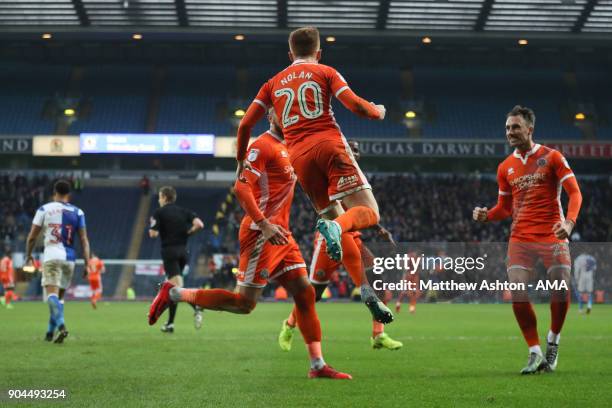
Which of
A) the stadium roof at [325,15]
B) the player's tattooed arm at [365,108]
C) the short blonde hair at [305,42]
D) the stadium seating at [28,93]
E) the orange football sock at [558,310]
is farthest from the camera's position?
the stadium seating at [28,93]

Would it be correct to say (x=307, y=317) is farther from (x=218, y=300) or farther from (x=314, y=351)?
(x=218, y=300)

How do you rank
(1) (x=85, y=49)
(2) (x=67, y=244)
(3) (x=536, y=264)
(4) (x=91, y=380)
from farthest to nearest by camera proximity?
1. (1) (x=85, y=49)
2. (2) (x=67, y=244)
3. (3) (x=536, y=264)
4. (4) (x=91, y=380)

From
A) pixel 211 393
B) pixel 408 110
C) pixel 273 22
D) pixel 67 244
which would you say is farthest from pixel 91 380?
pixel 408 110

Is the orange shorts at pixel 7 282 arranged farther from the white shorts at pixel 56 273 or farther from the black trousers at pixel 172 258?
the white shorts at pixel 56 273

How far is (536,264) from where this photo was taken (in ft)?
27.3

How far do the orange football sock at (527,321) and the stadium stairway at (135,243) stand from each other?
3256cm

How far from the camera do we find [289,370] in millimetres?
8219

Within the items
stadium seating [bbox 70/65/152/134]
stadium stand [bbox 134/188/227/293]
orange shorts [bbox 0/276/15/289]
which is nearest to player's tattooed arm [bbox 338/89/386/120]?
orange shorts [bbox 0/276/15/289]

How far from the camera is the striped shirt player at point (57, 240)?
12141 millimetres

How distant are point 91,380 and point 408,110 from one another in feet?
135

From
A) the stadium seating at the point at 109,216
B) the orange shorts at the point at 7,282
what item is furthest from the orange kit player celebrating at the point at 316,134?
the stadium seating at the point at 109,216

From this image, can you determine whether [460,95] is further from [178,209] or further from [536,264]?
[536,264]

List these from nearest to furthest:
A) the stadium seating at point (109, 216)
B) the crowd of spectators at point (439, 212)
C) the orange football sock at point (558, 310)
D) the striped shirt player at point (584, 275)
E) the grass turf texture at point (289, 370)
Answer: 1. the grass turf texture at point (289, 370)
2. the orange football sock at point (558, 310)
3. the striped shirt player at point (584, 275)
4. the crowd of spectators at point (439, 212)
5. the stadium seating at point (109, 216)

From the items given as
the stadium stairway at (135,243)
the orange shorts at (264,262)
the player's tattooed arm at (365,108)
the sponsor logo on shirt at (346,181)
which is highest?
the stadium stairway at (135,243)
